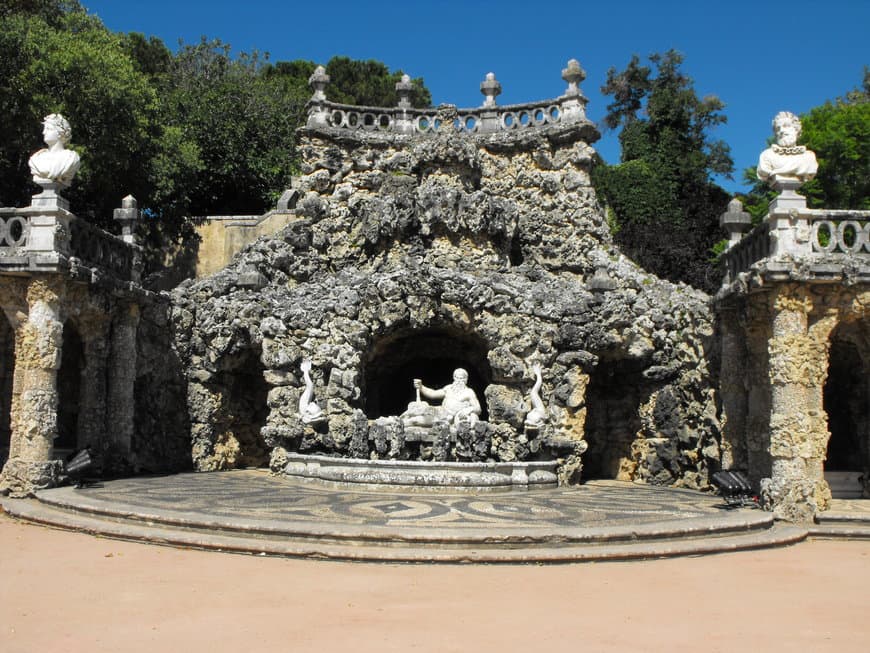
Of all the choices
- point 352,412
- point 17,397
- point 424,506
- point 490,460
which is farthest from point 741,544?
point 17,397

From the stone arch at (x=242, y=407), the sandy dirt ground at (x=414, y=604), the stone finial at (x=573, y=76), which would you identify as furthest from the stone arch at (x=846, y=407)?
the stone arch at (x=242, y=407)

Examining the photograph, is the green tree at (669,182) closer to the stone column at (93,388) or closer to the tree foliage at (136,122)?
the tree foliage at (136,122)

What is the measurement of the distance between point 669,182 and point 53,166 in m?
21.1

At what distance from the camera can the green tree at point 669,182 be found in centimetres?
2669

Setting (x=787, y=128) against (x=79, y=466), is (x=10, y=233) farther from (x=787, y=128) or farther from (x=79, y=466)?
(x=787, y=128)

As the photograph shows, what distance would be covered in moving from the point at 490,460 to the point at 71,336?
8.69 m

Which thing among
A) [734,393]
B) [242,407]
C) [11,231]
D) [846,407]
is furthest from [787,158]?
[242,407]

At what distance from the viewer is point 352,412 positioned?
644 inches

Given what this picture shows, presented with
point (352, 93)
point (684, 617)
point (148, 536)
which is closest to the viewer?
point (684, 617)

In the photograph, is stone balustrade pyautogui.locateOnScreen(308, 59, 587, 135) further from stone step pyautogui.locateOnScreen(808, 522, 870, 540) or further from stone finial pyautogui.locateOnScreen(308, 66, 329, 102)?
stone step pyautogui.locateOnScreen(808, 522, 870, 540)

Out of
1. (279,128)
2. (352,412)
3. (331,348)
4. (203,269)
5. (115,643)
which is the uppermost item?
(279,128)

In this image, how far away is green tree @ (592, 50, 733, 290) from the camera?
1051 inches

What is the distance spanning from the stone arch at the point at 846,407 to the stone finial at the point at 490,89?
10.4 m

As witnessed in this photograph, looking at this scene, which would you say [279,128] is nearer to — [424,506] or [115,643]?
[424,506]
